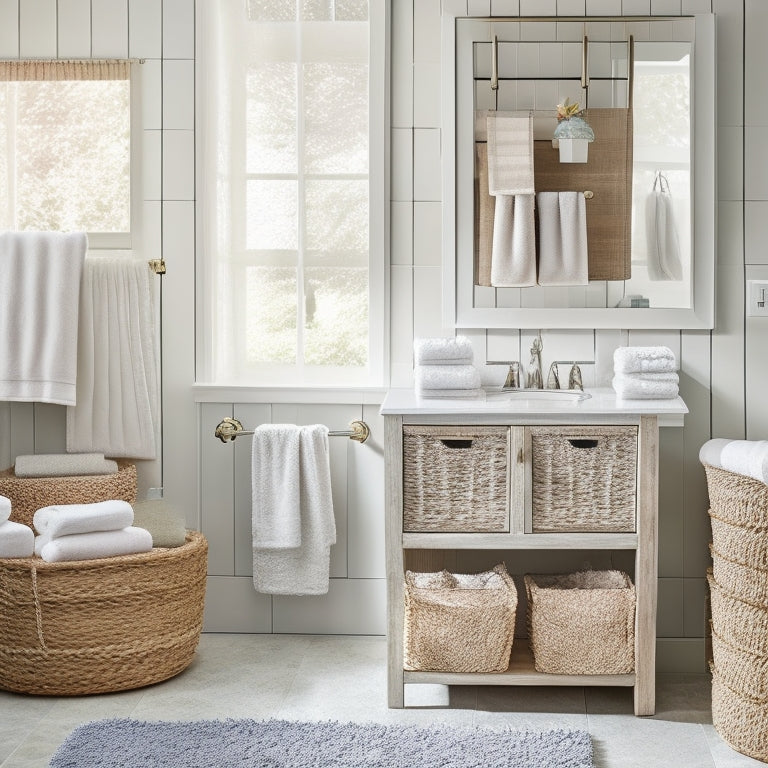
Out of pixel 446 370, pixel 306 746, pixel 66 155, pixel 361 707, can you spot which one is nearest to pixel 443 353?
pixel 446 370

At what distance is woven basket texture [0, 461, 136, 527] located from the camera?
9.17 feet

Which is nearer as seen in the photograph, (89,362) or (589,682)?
(589,682)

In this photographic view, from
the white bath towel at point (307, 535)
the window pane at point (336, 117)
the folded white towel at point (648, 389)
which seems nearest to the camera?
the folded white towel at point (648, 389)

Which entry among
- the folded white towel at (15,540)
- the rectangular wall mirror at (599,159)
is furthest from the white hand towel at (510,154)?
the folded white towel at (15,540)

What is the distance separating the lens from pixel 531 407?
2523mm

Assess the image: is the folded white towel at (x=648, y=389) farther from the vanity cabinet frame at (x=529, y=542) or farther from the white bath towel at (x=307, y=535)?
the white bath towel at (x=307, y=535)

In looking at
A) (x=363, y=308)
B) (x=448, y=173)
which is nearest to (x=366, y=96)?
(x=448, y=173)

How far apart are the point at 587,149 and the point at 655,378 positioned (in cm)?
71

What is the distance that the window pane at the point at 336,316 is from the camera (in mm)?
3098

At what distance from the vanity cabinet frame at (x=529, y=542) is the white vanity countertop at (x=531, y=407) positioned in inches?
0.6

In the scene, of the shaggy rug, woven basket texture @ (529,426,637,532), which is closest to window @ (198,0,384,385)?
woven basket texture @ (529,426,637,532)

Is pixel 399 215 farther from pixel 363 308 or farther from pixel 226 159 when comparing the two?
pixel 226 159

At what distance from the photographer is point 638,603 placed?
8.20 ft

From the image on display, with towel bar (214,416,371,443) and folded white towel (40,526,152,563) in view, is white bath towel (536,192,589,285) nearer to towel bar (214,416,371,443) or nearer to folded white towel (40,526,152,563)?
towel bar (214,416,371,443)
